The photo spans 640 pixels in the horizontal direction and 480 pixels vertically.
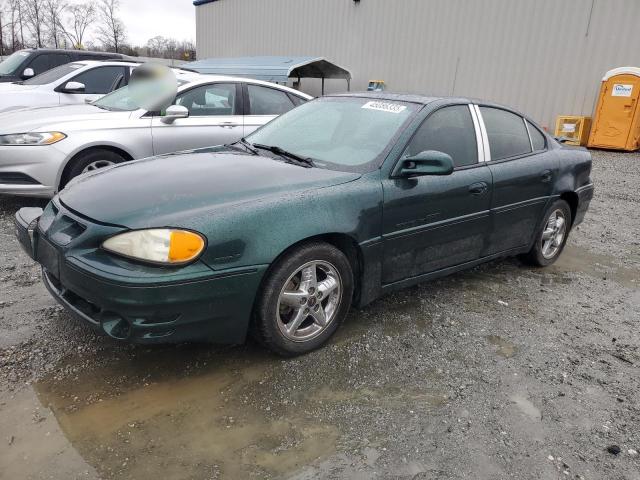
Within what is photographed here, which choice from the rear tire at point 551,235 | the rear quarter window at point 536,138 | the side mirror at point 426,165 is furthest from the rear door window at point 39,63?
the rear tire at point 551,235

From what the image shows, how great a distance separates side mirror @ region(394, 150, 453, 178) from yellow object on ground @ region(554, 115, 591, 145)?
10.3 metres

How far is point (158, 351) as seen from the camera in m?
2.96

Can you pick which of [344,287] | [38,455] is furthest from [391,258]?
[38,455]

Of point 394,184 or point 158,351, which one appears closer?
point 158,351

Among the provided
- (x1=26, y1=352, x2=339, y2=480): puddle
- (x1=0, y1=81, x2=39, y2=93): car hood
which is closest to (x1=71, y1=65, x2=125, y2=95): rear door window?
(x1=0, y1=81, x2=39, y2=93): car hood

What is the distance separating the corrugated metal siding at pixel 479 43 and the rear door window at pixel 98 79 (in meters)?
7.67

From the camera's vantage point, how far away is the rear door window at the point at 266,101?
6324 mm

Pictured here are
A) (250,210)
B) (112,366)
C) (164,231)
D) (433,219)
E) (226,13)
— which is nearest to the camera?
(164,231)

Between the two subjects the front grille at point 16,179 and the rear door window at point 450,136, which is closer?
the rear door window at point 450,136

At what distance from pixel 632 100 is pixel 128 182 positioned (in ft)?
37.3

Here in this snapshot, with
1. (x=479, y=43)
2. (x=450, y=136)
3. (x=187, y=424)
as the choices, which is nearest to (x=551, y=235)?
(x=450, y=136)

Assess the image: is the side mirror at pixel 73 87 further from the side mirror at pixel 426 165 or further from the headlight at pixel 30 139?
the side mirror at pixel 426 165

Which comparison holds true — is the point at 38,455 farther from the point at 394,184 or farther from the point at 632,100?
the point at 632,100

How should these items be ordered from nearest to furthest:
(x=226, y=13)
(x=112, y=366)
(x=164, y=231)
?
1. (x=164, y=231)
2. (x=112, y=366)
3. (x=226, y=13)
